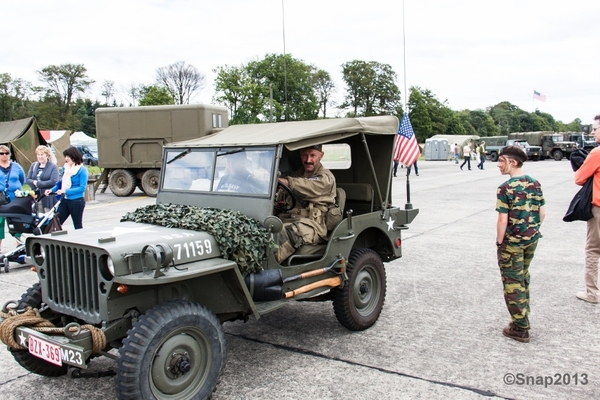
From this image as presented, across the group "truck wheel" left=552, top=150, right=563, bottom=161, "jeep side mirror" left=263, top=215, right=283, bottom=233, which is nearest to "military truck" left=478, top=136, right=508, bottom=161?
"truck wheel" left=552, top=150, right=563, bottom=161

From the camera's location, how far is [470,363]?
4.04 m

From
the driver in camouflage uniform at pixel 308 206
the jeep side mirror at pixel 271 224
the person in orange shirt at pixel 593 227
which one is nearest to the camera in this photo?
the jeep side mirror at pixel 271 224

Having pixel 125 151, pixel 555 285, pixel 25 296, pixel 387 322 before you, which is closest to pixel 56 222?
pixel 25 296

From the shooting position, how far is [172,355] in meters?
3.22

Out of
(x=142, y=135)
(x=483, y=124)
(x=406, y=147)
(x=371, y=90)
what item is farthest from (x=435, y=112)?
(x=406, y=147)

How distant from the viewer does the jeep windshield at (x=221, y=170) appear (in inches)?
166

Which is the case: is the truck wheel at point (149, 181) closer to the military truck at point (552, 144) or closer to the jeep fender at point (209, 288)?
the jeep fender at point (209, 288)

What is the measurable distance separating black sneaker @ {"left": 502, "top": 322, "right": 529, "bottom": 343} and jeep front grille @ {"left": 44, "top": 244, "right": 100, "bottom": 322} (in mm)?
3357

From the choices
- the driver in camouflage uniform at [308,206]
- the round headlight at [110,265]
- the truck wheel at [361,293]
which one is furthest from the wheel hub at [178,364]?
the truck wheel at [361,293]

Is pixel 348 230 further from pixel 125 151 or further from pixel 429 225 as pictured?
pixel 125 151

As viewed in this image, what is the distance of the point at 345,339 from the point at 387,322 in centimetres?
64

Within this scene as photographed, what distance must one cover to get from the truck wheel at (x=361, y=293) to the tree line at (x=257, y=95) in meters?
44.3

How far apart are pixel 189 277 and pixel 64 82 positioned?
66940 mm

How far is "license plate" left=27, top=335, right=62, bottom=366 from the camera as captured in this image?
311cm
